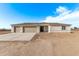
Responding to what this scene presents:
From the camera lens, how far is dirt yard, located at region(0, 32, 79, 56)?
21.0ft

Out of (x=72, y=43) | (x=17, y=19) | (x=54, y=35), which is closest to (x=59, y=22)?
(x=54, y=35)

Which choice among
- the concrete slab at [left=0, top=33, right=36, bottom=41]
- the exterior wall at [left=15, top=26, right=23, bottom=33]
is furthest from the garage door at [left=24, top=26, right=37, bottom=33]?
the concrete slab at [left=0, top=33, right=36, bottom=41]

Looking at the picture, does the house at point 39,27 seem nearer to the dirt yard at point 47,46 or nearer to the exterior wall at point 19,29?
the exterior wall at point 19,29

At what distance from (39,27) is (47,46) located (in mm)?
1726

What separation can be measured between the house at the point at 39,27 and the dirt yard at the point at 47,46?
1.76ft

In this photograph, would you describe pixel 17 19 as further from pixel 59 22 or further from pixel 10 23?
pixel 59 22

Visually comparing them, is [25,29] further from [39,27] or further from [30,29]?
[39,27]

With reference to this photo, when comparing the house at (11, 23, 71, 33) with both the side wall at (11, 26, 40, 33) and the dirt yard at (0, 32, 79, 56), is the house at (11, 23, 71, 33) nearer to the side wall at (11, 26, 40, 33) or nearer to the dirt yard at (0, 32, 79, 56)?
the side wall at (11, 26, 40, 33)

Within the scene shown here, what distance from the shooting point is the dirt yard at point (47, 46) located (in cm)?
641

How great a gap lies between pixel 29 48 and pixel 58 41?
4.64ft

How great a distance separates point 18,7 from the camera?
7176 mm

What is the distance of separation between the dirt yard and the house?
0.54 m

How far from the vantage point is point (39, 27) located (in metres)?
8.49

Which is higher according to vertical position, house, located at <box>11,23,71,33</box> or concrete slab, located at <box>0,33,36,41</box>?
house, located at <box>11,23,71,33</box>
